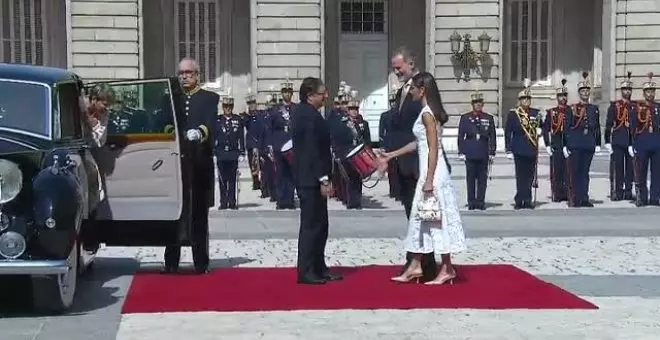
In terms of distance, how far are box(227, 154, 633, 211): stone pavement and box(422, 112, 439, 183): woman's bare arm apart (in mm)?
8450

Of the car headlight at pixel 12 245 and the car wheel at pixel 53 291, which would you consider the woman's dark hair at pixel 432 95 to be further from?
the car headlight at pixel 12 245

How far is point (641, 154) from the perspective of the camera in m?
18.0

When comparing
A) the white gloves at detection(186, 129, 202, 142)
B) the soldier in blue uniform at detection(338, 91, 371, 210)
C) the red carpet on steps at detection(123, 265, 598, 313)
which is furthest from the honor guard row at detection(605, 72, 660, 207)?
the white gloves at detection(186, 129, 202, 142)

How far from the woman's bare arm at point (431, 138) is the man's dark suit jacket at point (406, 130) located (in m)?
0.21

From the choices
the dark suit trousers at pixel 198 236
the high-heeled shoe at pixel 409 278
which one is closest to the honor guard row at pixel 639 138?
the high-heeled shoe at pixel 409 278

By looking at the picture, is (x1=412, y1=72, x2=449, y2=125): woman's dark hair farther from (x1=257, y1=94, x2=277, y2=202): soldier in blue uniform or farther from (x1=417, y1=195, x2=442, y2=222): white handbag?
(x1=257, y1=94, x2=277, y2=202): soldier in blue uniform

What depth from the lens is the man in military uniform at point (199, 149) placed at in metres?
10.2

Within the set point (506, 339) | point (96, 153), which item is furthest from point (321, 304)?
point (96, 153)

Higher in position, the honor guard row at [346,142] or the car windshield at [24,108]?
the car windshield at [24,108]

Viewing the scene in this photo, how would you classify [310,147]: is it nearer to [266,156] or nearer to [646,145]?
[266,156]

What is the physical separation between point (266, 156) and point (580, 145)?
5.17 metres

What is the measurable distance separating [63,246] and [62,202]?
32 centimetres

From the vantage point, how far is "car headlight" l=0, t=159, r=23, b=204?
8.13 m

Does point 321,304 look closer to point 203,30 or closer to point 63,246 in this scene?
point 63,246
